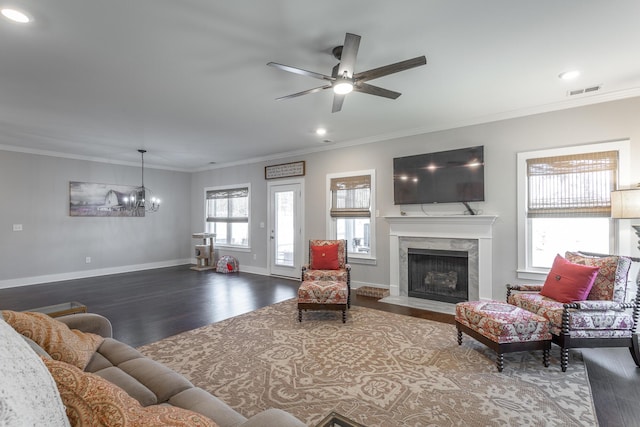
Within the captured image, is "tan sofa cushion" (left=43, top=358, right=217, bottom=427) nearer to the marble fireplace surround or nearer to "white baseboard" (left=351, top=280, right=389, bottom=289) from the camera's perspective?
the marble fireplace surround

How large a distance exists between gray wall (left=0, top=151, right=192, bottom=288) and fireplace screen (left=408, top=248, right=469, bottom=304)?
6.69 metres

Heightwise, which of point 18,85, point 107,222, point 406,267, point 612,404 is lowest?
point 612,404

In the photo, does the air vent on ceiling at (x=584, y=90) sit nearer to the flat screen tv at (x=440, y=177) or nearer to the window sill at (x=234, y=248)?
the flat screen tv at (x=440, y=177)

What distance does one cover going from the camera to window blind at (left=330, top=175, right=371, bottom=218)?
564cm

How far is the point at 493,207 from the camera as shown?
173 inches

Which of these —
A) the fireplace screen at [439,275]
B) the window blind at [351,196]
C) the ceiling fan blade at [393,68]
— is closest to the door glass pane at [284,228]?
the window blind at [351,196]

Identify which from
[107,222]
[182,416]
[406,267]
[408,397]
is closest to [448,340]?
[408,397]

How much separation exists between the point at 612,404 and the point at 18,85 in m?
6.19

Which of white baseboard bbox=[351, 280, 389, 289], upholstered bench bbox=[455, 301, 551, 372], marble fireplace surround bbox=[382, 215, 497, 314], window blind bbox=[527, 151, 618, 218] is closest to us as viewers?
upholstered bench bbox=[455, 301, 551, 372]

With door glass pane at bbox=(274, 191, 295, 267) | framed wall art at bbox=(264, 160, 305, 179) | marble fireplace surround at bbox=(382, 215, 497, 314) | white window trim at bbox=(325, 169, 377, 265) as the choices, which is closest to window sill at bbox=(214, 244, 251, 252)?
door glass pane at bbox=(274, 191, 295, 267)

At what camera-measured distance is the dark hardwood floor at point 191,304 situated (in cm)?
244

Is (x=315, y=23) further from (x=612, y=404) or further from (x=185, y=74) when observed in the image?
(x=612, y=404)

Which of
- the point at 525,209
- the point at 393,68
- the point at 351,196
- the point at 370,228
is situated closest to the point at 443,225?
the point at 525,209

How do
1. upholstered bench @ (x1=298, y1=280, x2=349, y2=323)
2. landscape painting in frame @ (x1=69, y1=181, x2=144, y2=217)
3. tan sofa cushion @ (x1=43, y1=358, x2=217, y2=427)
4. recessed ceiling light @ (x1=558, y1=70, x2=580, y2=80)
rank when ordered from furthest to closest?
landscape painting in frame @ (x1=69, y1=181, x2=144, y2=217), upholstered bench @ (x1=298, y1=280, x2=349, y2=323), recessed ceiling light @ (x1=558, y1=70, x2=580, y2=80), tan sofa cushion @ (x1=43, y1=358, x2=217, y2=427)
